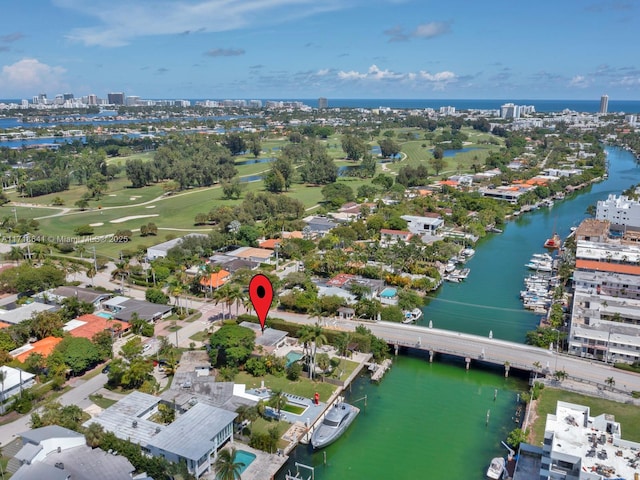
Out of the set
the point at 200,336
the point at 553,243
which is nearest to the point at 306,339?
the point at 200,336

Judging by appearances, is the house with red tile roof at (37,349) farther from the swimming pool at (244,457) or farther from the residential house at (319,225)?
the residential house at (319,225)

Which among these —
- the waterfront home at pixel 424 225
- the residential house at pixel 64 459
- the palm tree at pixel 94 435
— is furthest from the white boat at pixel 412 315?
the residential house at pixel 64 459

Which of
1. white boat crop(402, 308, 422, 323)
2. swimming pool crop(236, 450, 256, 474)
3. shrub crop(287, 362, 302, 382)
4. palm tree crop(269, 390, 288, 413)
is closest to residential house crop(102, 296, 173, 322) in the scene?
shrub crop(287, 362, 302, 382)

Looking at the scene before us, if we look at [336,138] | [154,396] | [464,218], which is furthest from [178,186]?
[336,138]

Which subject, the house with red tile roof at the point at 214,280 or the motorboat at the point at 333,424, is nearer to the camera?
the motorboat at the point at 333,424

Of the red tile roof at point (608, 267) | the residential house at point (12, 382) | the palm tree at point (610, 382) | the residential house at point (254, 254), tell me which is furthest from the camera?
the residential house at point (254, 254)

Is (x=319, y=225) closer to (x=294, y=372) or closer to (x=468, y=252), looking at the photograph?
(x=468, y=252)
